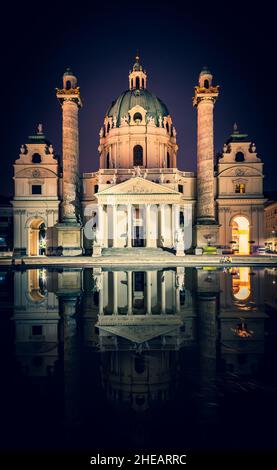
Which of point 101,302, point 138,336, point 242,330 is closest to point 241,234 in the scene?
point 101,302

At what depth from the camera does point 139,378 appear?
5.12 metres

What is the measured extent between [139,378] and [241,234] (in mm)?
54363

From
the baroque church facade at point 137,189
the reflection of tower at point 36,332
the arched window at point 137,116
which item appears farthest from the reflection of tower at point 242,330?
the arched window at point 137,116

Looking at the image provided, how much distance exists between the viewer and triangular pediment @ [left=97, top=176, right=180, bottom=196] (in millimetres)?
46156

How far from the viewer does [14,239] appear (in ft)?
173

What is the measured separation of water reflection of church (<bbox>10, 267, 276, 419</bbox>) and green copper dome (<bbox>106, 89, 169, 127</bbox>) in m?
53.2

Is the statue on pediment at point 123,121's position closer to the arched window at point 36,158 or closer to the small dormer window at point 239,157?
the arched window at point 36,158

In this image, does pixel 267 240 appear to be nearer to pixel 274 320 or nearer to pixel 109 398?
pixel 274 320

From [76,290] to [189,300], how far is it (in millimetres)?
6073

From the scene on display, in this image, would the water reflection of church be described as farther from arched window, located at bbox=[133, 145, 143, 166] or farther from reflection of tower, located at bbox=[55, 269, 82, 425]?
arched window, located at bbox=[133, 145, 143, 166]

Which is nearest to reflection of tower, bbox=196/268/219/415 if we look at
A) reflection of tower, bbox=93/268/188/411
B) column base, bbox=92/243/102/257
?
reflection of tower, bbox=93/268/188/411

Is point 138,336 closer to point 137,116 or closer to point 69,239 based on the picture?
point 69,239

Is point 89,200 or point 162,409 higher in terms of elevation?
point 89,200
